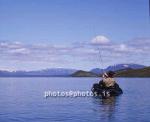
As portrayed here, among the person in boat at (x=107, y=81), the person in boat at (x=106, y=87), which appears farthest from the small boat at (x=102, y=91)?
the person in boat at (x=107, y=81)

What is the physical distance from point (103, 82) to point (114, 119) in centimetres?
2872

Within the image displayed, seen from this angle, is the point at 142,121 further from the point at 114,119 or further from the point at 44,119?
the point at 44,119

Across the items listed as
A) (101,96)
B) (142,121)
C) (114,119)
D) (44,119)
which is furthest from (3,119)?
(101,96)

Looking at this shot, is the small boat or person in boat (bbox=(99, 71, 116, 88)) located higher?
person in boat (bbox=(99, 71, 116, 88))

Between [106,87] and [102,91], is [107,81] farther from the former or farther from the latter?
[102,91]

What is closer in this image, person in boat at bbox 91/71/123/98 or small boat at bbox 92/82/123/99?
small boat at bbox 92/82/123/99

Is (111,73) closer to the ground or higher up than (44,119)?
higher up

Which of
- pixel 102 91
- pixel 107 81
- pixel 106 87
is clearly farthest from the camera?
pixel 106 87

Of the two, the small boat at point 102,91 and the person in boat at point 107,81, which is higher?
the person in boat at point 107,81

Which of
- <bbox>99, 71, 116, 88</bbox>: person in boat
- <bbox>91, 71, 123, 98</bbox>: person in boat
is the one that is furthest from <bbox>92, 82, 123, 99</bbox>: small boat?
<bbox>99, 71, 116, 88</bbox>: person in boat

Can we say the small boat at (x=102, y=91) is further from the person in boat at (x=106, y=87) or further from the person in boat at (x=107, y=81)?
the person in boat at (x=107, y=81)

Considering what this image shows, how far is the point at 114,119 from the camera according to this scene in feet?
110

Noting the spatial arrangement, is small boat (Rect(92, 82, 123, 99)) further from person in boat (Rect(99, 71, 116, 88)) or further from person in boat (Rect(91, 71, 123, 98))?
person in boat (Rect(99, 71, 116, 88))

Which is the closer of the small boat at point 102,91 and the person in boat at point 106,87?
the small boat at point 102,91
